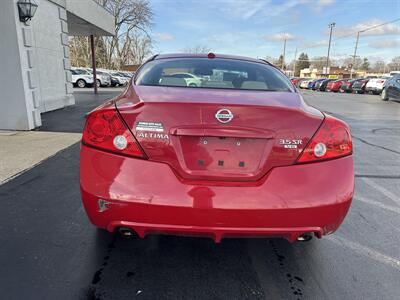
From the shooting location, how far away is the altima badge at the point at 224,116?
1.88 metres

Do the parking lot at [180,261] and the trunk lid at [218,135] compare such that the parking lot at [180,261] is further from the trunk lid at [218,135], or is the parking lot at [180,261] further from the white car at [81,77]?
the white car at [81,77]

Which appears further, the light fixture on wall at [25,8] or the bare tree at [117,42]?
the bare tree at [117,42]

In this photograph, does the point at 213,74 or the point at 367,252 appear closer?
the point at 367,252

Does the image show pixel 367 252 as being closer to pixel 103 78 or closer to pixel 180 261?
pixel 180 261

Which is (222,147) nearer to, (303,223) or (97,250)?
(303,223)

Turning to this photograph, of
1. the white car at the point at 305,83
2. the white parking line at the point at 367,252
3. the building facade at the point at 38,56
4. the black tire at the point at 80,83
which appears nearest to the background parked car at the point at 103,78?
the black tire at the point at 80,83

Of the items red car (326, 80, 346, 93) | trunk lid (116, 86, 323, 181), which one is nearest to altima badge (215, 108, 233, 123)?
trunk lid (116, 86, 323, 181)

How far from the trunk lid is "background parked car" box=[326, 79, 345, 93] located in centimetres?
3541

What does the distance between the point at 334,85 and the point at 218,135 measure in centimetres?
3629

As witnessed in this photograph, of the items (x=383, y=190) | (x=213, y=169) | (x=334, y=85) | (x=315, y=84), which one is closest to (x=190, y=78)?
(x=213, y=169)

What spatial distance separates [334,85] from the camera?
1353 inches

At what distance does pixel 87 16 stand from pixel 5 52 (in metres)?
7.22

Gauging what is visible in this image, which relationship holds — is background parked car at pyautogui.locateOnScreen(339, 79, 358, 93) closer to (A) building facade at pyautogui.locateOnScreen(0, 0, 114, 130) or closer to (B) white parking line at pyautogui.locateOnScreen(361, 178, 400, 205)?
(A) building facade at pyautogui.locateOnScreen(0, 0, 114, 130)

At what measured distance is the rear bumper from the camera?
73.7 inches
